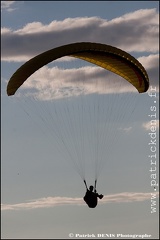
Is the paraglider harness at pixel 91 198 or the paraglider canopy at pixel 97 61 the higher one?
the paraglider canopy at pixel 97 61

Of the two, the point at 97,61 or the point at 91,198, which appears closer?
the point at 91,198

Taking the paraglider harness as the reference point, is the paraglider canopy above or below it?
above

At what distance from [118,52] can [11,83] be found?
245 inches

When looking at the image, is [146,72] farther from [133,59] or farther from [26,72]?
[26,72]

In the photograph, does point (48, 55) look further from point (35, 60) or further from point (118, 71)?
point (118, 71)

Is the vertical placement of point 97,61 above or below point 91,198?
above

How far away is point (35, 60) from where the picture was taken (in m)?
64.1

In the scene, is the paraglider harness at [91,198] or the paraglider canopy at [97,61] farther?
the paraglider harness at [91,198]

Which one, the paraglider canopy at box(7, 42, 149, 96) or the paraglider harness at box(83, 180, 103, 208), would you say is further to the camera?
the paraglider harness at box(83, 180, 103, 208)

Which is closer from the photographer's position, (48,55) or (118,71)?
(48,55)

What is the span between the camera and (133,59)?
66625mm

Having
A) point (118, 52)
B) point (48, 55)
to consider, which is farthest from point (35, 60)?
point (118, 52)

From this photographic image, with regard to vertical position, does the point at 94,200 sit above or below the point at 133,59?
below

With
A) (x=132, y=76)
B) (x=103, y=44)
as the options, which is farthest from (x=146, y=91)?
(x=103, y=44)
